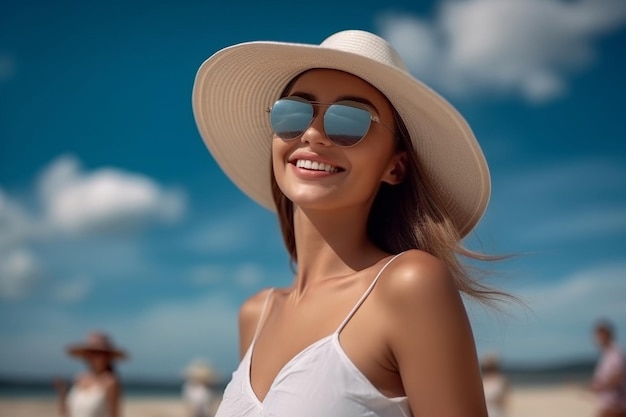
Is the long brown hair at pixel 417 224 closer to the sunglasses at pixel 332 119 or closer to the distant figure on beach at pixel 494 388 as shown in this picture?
the sunglasses at pixel 332 119

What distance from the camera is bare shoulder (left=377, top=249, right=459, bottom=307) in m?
1.60

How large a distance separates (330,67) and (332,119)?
152 mm

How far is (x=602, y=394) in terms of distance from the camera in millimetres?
8445

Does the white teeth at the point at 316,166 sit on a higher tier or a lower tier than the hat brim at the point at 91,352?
lower

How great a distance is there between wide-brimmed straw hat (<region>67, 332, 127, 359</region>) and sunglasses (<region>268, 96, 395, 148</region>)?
563 cm

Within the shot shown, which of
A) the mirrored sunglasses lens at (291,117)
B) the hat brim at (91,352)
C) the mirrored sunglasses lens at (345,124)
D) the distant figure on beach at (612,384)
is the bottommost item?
the mirrored sunglasses lens at (345,124)

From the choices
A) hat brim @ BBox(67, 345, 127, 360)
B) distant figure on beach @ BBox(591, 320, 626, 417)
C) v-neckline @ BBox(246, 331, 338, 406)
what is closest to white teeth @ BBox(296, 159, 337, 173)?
v-neckline @ BBox(246, 331, 338, 406)

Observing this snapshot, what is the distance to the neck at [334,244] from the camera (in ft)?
6.59

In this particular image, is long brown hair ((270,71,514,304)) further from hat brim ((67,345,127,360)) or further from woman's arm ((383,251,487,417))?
hat brim ((67,345,127,360))

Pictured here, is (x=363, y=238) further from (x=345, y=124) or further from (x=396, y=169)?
(x=345, y=124)

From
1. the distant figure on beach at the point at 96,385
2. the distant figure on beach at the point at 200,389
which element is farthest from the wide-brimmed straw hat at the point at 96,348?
the distant figure on beach at the point at 200,389

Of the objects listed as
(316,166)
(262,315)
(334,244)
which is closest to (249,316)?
(262,315)

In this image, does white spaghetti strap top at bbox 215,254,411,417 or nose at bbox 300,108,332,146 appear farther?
nose at bbox 300,108,332,146

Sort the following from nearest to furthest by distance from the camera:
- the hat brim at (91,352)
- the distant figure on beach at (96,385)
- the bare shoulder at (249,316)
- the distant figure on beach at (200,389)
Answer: the bare shoulder at (249,316) → the distant figure on beach at (96,385) → the hat brim at (91,352) → the distant figure on beach at (200,389)
